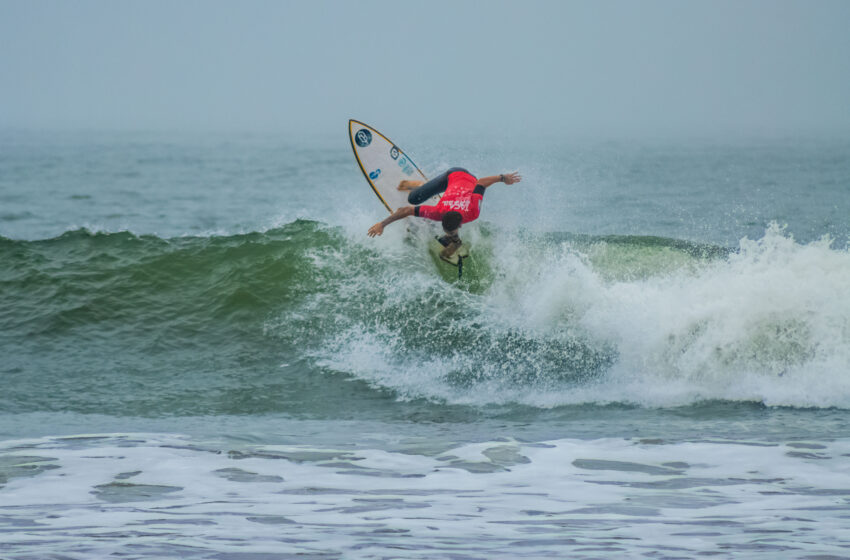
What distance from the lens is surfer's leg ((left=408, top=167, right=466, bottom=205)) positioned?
1015cm

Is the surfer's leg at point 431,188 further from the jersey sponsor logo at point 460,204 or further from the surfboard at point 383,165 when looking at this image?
the surfboard at point 383,165

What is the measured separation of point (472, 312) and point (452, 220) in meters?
1.17

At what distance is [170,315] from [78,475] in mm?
5284

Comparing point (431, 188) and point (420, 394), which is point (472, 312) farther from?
point (420, 394)

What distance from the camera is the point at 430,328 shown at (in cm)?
983

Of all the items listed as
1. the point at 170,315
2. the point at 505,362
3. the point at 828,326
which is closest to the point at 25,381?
the point at 170,315

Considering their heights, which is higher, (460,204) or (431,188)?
(431,188)

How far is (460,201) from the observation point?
9.72 metres

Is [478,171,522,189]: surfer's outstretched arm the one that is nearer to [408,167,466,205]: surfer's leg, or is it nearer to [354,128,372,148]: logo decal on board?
[408,167,466,205]: surfer's leg

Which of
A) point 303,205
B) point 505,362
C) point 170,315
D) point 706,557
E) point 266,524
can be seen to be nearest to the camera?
point 706,557

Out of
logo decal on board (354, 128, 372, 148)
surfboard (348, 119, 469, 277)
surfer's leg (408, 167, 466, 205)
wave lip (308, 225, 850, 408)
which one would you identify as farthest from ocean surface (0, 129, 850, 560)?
logo decal on board (354, 128, 372, 148)

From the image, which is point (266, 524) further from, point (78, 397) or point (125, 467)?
point (78, 397)

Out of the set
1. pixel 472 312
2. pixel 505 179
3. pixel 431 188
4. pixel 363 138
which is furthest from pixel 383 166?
pixel 472 312

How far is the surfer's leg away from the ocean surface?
2.32 ft
